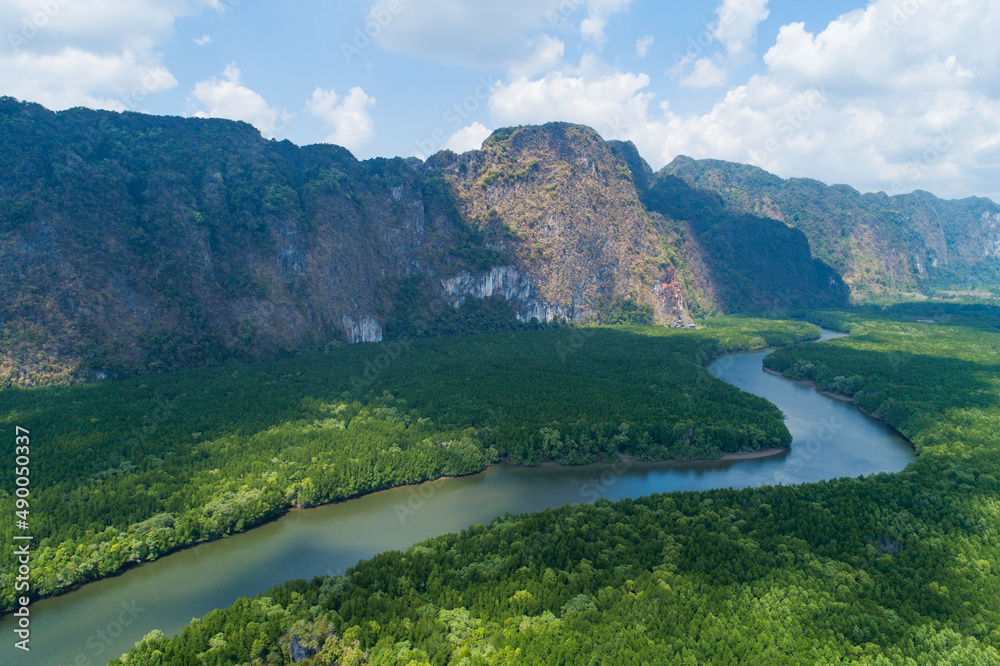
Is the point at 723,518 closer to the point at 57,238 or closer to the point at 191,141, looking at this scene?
the point at 57,238

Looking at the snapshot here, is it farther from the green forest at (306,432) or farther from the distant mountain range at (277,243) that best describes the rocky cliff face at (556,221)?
the green forest at (306,432)

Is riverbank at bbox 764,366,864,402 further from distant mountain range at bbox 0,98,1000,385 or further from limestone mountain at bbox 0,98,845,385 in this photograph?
limestone mountain at bbox 0,98,845,385

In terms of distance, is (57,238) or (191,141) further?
(191,141)

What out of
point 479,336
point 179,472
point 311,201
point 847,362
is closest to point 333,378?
point 179,472

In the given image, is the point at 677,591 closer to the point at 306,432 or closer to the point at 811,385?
the point at 306,432

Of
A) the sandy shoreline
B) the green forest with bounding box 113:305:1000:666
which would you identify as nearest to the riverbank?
the sandy shoreline

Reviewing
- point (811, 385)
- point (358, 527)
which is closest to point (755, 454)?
point (811, 385)
